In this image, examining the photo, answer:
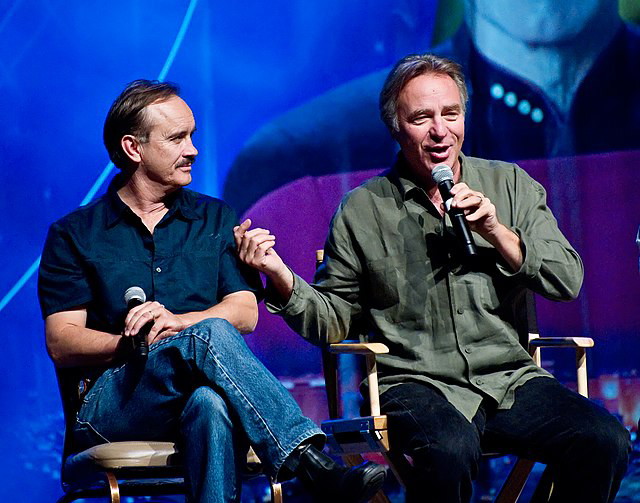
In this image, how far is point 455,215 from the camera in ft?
8.38

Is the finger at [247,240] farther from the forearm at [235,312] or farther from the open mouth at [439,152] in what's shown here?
the open mouth at [439,152]

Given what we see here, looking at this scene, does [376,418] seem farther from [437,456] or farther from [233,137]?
[233,137]

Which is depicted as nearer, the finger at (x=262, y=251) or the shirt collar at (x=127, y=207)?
the finger at (x=262, y=251)

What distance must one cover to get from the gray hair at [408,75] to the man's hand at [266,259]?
0.51 meters

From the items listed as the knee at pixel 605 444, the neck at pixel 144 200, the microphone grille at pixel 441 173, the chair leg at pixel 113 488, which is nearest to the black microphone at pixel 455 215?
the microphone grille at pixel 441 173

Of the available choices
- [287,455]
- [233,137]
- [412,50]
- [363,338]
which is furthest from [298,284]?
[412,50]

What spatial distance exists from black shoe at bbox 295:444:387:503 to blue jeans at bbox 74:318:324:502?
48 millimetres

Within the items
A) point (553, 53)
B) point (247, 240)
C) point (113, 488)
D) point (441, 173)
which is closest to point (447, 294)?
point (441, 173)

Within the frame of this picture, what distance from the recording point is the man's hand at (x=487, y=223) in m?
2.56

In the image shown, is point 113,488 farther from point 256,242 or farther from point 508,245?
point 508,245

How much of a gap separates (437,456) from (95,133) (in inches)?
76.3

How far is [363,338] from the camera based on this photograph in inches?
116

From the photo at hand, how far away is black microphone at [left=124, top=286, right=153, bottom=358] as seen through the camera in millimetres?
2512

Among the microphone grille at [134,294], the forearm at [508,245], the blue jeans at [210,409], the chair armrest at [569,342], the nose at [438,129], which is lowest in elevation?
the blue jeans at [210,409]
